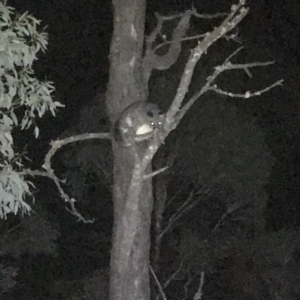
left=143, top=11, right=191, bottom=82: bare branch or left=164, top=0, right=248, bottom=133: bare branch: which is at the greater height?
left=143, top=11, right=191, bottom=82: bare branch

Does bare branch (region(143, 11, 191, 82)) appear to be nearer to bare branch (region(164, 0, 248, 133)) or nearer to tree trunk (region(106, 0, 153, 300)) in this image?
tree trunk (region(106, 0, 153, 300))

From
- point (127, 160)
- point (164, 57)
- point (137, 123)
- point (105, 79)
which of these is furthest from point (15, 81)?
point (105, 79)

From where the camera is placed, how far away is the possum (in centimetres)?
387

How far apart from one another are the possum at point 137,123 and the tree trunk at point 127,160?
81 mm

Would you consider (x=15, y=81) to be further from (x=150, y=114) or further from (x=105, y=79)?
(x=105, y=79)

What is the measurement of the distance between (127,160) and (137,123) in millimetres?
308

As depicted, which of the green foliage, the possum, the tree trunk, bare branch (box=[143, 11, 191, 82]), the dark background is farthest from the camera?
the dark background

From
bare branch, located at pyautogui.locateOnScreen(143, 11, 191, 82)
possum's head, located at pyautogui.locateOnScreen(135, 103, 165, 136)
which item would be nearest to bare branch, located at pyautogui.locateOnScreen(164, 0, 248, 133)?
possum's head, located at pyautogui.locateOnScreen(135, 103, 165, 136)

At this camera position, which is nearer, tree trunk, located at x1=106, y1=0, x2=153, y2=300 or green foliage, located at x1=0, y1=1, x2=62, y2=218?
green foliage, located at x1=0, y1=1, x2=62, y2=218

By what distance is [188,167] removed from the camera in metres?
6.60

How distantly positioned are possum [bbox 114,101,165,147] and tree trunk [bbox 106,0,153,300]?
0.08 meters

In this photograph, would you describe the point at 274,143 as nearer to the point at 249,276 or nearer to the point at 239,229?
the point at 239,229

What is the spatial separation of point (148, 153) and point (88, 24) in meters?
3.62

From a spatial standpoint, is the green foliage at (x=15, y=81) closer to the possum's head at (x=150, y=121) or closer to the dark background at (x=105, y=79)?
the possum's head at (x=150, y=121)
